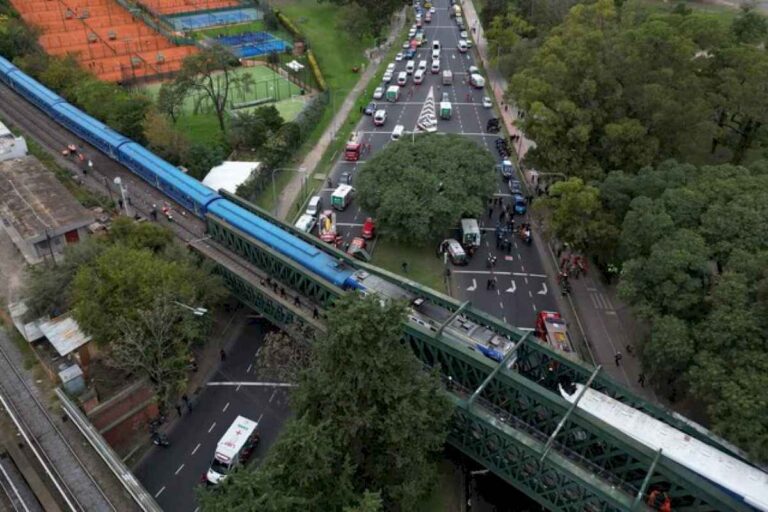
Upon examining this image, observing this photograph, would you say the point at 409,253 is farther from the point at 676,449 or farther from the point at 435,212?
the point at 676,449

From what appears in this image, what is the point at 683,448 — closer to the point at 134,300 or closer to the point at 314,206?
the point at 134,300

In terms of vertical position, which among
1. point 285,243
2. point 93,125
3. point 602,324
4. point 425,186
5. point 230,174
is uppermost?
point 285,243

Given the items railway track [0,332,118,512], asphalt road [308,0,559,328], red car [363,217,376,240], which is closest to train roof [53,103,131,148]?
asphalt road [308,0,559,328]

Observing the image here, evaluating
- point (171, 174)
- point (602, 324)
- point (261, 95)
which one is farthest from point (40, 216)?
point (602, 324)

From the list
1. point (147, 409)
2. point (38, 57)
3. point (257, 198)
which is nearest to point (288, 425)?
point (147, 409)

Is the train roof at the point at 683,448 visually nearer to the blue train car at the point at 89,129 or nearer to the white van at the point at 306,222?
the white van at the point at 306,222

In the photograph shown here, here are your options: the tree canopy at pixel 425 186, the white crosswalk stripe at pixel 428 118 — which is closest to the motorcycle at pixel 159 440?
the tree canopy at pixel 425 186
